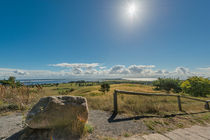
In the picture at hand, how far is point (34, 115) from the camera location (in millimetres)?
2857

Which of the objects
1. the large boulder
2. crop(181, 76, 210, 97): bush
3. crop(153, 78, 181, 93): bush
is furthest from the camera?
crop(153, 78, 181, 93): bush

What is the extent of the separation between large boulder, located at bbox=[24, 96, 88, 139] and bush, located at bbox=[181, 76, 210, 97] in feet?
96.2

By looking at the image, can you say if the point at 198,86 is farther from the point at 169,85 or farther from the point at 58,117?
the point at 58,117

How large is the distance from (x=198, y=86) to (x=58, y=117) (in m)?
30.1

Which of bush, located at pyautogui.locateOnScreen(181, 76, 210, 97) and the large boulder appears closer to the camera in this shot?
the large boulder

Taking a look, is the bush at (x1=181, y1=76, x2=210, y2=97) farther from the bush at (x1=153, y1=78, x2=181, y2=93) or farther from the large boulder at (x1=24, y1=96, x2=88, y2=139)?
the large boulder at (x1=24, y1=96, x2=88, y2=139)

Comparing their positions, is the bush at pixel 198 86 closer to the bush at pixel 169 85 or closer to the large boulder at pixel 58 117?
the bush at pixel 169 85

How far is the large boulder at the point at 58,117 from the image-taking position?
9.42 ft

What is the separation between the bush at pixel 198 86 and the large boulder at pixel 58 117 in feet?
96.2

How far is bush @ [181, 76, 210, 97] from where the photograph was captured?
21328mm

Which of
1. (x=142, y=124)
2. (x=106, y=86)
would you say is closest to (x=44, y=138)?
(x=142, y=124)

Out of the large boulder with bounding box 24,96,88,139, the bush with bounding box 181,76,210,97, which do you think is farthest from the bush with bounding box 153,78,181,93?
the large boulder with bounding box 24,96,88,139

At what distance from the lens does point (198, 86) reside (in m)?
21.7

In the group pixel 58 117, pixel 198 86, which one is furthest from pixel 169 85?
pixel 58 117
